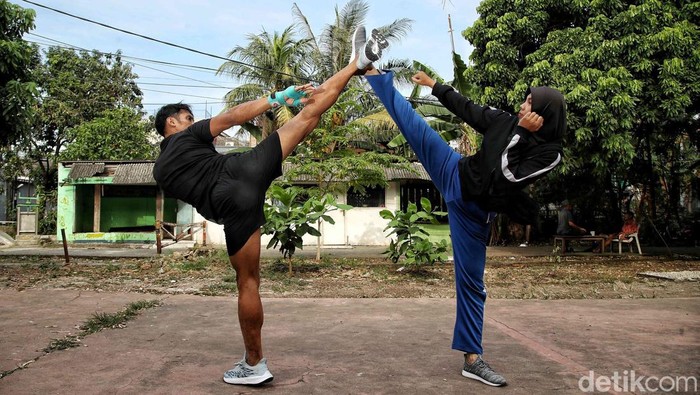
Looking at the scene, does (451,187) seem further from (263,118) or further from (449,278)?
(263,118)

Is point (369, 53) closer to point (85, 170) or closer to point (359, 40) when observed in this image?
point (359, 40)

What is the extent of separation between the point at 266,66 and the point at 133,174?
6364 mm

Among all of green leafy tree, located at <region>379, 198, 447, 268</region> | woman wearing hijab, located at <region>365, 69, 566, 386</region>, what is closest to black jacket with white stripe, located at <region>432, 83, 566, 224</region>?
woman wearing hijab, located at <region>365, 69, 566, 386</region>

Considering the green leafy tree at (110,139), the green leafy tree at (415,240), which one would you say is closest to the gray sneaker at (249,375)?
the green leafy tree at (415,240)

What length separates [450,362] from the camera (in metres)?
3.47

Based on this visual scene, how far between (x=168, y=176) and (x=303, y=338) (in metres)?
1.84

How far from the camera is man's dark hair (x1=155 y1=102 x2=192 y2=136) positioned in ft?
11.0

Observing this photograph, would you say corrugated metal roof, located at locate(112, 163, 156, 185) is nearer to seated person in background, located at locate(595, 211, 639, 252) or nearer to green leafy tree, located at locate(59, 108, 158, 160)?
green leafy tree, located at locate(59, 108, 158, 160)

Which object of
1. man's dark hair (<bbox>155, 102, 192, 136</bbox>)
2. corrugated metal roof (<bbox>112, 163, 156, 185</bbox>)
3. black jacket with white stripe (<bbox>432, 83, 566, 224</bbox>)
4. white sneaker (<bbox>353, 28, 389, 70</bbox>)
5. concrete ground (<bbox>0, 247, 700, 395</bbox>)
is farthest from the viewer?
corrugated metal roof (<bbox>112, 163, 156, 185</bbox>)

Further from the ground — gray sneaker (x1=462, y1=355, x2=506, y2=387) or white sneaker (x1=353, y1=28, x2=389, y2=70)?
white sneaker (x1=353, y1=28, x2=389, y2=70)

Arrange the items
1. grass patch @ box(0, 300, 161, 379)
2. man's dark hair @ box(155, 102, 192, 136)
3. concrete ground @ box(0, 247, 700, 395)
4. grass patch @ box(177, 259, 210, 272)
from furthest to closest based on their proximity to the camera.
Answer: grass patch @ box(177, 259, 210, 272) → grass patch @ box(0, 300, 161, 379) → man's dark hair @ box(155, 102, 192, 136) → concrete ground @ box(0, 247, 700, 395)

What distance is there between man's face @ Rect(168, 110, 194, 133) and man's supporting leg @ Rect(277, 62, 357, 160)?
0.66m

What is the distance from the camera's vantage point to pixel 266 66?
19859mm

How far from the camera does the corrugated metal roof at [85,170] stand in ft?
59.8
